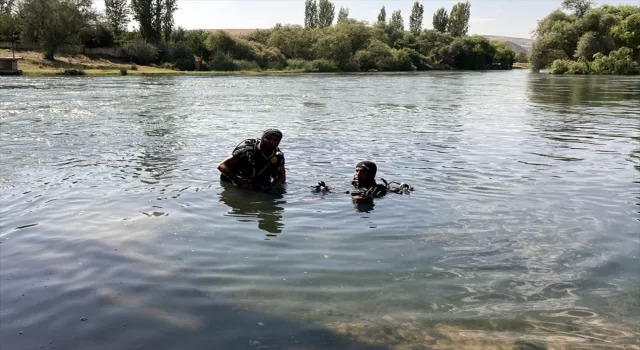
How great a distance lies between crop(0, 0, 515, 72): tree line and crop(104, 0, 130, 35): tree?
171 millimetres

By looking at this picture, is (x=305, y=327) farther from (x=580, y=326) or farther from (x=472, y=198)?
(x=472, y=198)

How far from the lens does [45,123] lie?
19.2 m

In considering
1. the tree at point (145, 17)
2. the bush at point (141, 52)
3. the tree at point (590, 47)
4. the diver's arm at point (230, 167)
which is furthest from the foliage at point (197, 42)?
the diver's arm at point (230, 167)

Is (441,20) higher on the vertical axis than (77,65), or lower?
higher

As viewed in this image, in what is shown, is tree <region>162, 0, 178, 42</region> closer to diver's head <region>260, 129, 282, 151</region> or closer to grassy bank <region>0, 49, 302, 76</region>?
grassy bank <region>0, 49, 302, 76</region>

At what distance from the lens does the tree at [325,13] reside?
480 feet

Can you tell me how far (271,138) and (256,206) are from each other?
122cm

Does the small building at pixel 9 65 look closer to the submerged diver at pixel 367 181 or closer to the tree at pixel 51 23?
the tree at pixel 51 23

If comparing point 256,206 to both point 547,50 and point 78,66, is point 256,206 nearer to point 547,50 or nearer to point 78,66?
point 78,66

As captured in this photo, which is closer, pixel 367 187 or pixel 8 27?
pixel 367 187

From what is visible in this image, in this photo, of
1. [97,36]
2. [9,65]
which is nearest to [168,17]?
[97,36]

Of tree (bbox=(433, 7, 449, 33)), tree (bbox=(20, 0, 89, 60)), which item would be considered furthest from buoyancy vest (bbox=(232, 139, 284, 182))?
tree (bbox=(433, 7, 449, 33))

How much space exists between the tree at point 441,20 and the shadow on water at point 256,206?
Result: 535 feet

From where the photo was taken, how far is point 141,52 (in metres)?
81.6
